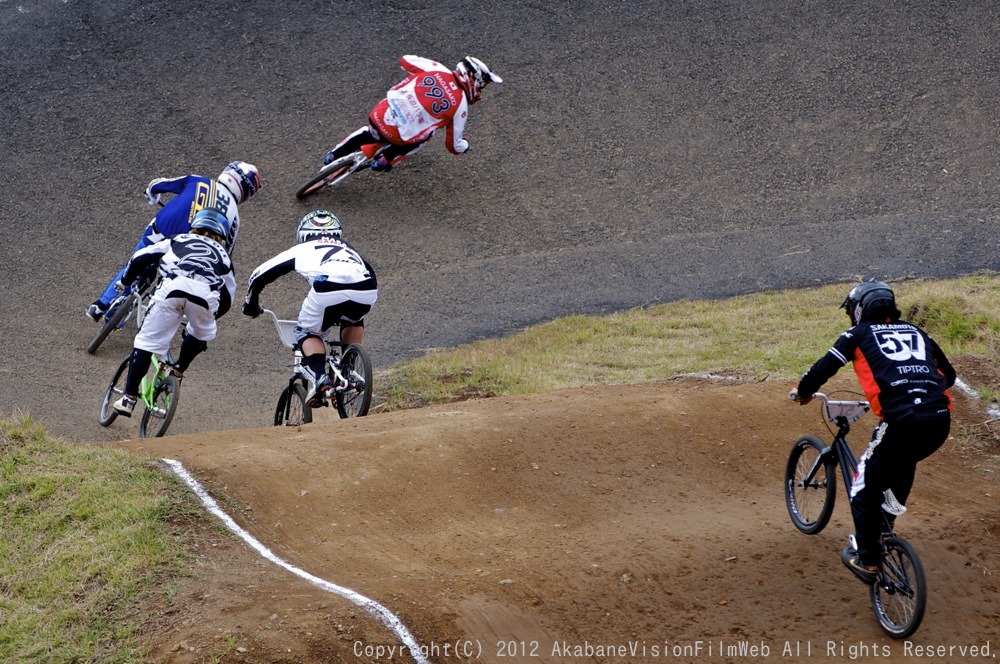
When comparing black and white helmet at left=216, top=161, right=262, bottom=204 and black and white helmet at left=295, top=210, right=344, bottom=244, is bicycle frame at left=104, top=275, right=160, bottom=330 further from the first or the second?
black and white helmet at left=295, top=210, right=344, bottom=244

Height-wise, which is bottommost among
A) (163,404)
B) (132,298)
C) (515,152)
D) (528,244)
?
(163,404)

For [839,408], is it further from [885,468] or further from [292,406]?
[292,406]

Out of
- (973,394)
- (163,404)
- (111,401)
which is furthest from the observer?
(111,401)

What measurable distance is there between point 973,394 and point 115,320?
30.9 feet

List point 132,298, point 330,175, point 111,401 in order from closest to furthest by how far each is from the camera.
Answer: point 111,401
point 132,298
point 330,175

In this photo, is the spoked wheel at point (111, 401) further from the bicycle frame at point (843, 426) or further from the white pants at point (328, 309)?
the bicycle frame at point (843, 426)

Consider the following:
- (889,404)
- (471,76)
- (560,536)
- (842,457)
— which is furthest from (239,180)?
A: (889,404)

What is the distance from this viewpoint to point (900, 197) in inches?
667

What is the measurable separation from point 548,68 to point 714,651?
52.8 feet

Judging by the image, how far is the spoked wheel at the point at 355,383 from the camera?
9359 millimetres

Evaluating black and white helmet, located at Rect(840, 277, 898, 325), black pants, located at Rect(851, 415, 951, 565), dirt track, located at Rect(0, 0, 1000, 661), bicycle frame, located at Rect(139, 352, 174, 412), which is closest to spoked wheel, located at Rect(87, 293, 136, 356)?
dirt track, located at Rect(0, 0, 1000, 661)

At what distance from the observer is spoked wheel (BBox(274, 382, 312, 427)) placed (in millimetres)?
9820

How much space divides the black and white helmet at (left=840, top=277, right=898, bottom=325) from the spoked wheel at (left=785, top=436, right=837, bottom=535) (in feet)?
3.32

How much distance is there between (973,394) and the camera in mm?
8977
